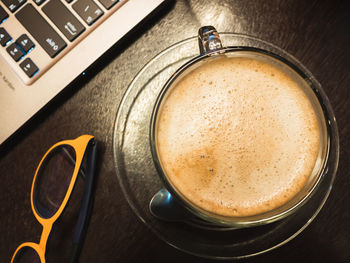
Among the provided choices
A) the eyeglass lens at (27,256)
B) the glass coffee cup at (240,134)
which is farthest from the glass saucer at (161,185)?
the eyeglass lens at (27,256)

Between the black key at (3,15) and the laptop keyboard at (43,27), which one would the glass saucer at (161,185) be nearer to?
→ the laptop keyboard at (43,27)

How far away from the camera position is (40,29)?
0.57 m

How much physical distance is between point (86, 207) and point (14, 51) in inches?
13.7

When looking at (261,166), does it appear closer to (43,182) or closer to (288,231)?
(288,231)

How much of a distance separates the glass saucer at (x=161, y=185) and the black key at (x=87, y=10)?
140 millimetres

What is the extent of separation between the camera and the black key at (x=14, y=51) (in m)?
0.57

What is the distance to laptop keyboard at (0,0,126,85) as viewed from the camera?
569 mm

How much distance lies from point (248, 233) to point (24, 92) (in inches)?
21.7

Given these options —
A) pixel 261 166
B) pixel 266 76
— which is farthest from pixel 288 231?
pixel 266 76

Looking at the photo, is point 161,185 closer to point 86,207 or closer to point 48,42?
point 86,207

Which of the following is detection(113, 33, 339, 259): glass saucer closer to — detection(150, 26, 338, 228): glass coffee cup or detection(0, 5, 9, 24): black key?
detection(150, 26, 338, 228): glass coffee cup

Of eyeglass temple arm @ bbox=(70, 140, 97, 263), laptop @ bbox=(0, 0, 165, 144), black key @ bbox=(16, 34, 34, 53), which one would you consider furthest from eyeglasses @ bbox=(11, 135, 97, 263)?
black key @ bbox=(16, 34, 34, 53)

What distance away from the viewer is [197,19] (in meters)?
0.64

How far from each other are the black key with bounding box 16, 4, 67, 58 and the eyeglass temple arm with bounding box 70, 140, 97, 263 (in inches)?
8.1
